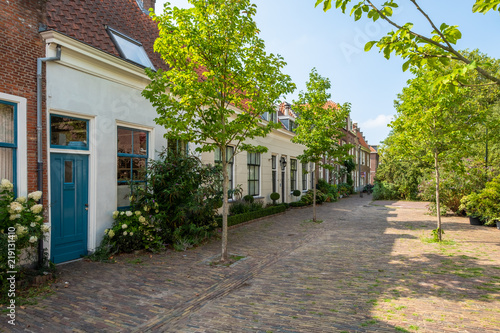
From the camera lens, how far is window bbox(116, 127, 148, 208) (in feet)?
25.2

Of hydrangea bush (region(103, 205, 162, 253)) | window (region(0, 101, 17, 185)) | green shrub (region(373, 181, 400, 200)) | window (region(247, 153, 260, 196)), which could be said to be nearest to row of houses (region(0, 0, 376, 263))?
window (region(0, 101, 17, 185))

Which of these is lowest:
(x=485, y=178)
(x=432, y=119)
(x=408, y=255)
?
(x=408, y=255)

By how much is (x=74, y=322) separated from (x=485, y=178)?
15326mm

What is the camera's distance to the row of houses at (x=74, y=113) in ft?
18.0

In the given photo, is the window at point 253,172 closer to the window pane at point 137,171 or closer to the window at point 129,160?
the window at point 129,160

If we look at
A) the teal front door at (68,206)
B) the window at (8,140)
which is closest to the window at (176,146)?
the teal front door at (68,206)

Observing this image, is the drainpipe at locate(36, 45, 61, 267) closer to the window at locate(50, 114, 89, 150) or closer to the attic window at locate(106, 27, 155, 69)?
the window at locate(50, 114, 89, 150)

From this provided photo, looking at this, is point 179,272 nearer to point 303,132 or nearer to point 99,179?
point 99,179

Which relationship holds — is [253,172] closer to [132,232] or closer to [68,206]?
[132,232]

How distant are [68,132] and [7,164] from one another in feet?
4.52

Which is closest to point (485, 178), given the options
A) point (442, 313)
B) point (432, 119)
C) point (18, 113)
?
point (432, 119)

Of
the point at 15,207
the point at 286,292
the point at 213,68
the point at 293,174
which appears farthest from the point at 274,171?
the point at 15,207

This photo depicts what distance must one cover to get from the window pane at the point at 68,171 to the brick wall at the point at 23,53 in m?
0.54

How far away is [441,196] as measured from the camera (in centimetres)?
1444
